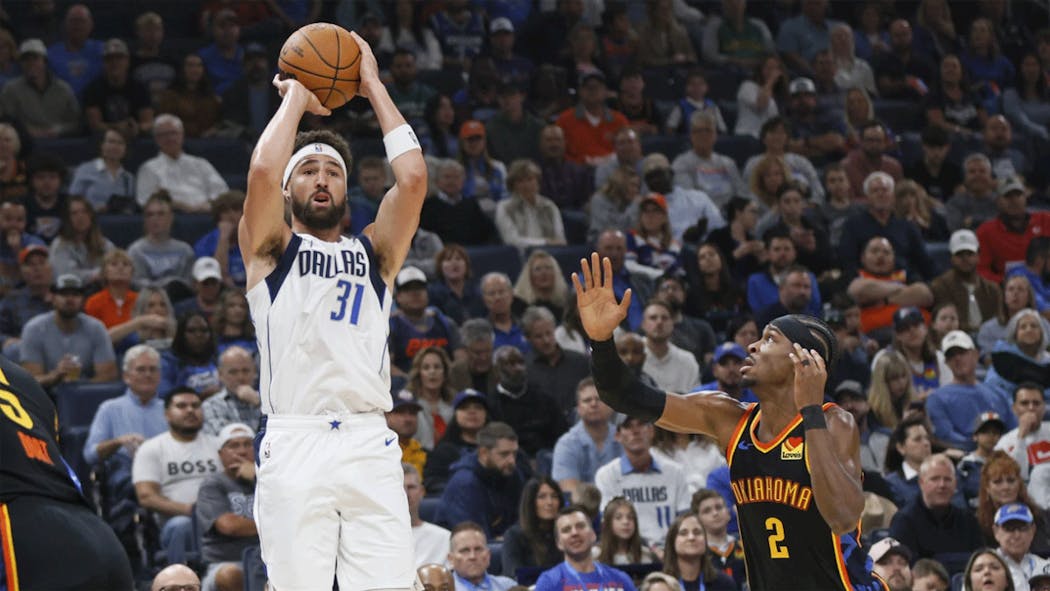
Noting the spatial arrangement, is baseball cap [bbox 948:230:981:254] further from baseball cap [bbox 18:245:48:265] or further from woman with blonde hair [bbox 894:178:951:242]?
baseball cap [bbox 18:245:48:265]

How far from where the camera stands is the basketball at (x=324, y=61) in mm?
7148

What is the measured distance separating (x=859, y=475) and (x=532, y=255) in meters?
8.19

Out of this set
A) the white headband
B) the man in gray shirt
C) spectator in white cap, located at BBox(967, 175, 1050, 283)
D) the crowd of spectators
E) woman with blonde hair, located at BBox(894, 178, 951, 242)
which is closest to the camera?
the white headband

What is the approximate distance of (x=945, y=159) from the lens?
18.4 metres

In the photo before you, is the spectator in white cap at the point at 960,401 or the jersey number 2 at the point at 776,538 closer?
the jersey number 2 at the point at 776,538

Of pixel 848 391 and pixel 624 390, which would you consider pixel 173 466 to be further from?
pixel 624 390

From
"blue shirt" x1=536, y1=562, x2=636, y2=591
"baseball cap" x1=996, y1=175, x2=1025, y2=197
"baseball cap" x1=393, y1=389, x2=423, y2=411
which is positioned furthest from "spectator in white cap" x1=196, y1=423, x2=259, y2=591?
"baseball cap" x1=996, y1=175, x2=1025, y2=197

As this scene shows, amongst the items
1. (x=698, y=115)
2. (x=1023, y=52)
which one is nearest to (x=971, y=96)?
(x=1023, y=52)

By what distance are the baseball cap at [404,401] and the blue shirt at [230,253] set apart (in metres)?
2.29

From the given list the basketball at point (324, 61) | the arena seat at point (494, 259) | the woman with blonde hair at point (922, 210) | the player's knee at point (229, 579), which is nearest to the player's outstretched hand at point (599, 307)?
the basketball at point (324, 61)

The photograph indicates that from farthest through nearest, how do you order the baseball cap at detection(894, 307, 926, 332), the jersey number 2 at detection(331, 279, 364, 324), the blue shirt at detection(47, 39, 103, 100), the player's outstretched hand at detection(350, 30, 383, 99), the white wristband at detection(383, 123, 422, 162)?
the blue shirt at detection(47, 39, 103, 100), the baseball cap at detection(894, 307, 926, 332), the player's outstretched hand at detection(350, 30, 383, 99), the white wristband at detection(383, 123, 422, 162), the jersey number 2 at detection(331, 279, 364, 324)

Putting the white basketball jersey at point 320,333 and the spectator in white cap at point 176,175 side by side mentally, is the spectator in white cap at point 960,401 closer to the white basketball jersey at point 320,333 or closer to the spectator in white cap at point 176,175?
the spectator in white cap at point 176,175

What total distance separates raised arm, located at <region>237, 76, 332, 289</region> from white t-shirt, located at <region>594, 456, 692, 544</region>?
229 inches

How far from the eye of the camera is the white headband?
696 centimetres
